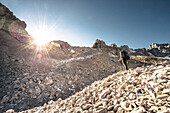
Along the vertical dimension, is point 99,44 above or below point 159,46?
below

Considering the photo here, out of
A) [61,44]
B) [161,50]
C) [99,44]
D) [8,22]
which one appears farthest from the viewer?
[161,50]

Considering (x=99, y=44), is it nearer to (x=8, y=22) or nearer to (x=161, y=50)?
(x=8, y=22)

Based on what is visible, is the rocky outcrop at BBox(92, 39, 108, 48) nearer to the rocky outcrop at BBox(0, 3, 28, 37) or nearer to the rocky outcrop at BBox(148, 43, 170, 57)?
the rocky outcrop at BBox(0, 3, 28, 37)

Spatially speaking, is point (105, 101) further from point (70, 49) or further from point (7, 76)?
point (70, 49)

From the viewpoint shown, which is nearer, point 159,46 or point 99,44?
point 99,44

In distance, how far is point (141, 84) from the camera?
130 inches

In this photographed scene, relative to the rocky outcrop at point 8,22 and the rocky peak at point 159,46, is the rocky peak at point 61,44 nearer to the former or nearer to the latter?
the rocky outcrop at point 8,22

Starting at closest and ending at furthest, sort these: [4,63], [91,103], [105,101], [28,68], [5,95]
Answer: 1. [105,101]
2. [91,103]
3. [5,95]
4. [4,63]
5. [28,68]

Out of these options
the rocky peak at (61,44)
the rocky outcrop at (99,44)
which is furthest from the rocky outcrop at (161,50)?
the rocky peak at (61,44)

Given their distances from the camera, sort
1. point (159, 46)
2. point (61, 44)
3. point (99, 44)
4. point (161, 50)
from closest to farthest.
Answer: point (61, 44) → point (99, 44) → point (161, 50) → point (159, 46)

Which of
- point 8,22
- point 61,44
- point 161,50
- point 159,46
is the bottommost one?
point 61,44

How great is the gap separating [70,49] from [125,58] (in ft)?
59.7

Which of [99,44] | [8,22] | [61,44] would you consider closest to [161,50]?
[99,44]

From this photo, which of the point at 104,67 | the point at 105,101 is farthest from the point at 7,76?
the point at 104,67
